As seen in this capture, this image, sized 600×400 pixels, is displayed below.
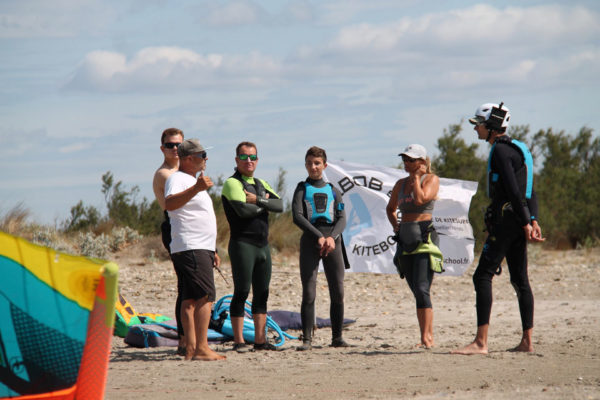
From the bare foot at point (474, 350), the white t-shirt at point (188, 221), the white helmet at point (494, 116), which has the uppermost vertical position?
the white helmet at point (494, 116)

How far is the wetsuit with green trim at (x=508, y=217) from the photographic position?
22.7 ft

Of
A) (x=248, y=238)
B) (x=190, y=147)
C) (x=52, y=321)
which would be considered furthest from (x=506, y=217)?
(x=52, y=321)

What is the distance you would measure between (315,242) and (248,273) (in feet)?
2.51

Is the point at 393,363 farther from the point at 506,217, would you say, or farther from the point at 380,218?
the point at 380,218

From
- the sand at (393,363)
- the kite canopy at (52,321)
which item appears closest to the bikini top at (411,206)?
the sand at (393,363)

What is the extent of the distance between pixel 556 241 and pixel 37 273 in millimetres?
19590

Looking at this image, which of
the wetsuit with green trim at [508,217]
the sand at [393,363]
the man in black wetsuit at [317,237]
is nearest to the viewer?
the sand at [393,363]

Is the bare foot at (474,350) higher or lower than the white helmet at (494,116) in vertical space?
lower

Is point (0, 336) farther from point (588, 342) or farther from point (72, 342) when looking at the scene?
point (588, 342)

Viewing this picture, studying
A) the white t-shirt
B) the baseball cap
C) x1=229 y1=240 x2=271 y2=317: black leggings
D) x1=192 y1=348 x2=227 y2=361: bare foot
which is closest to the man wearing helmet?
x1=229 y1=240 x2=271 y2=317: black leggings

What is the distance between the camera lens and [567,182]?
943 inches

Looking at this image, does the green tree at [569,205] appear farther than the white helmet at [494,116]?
Yes

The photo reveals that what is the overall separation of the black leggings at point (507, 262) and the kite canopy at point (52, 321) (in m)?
4.00

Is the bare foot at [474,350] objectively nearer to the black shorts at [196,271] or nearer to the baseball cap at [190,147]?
the black shorts at [196,271]
